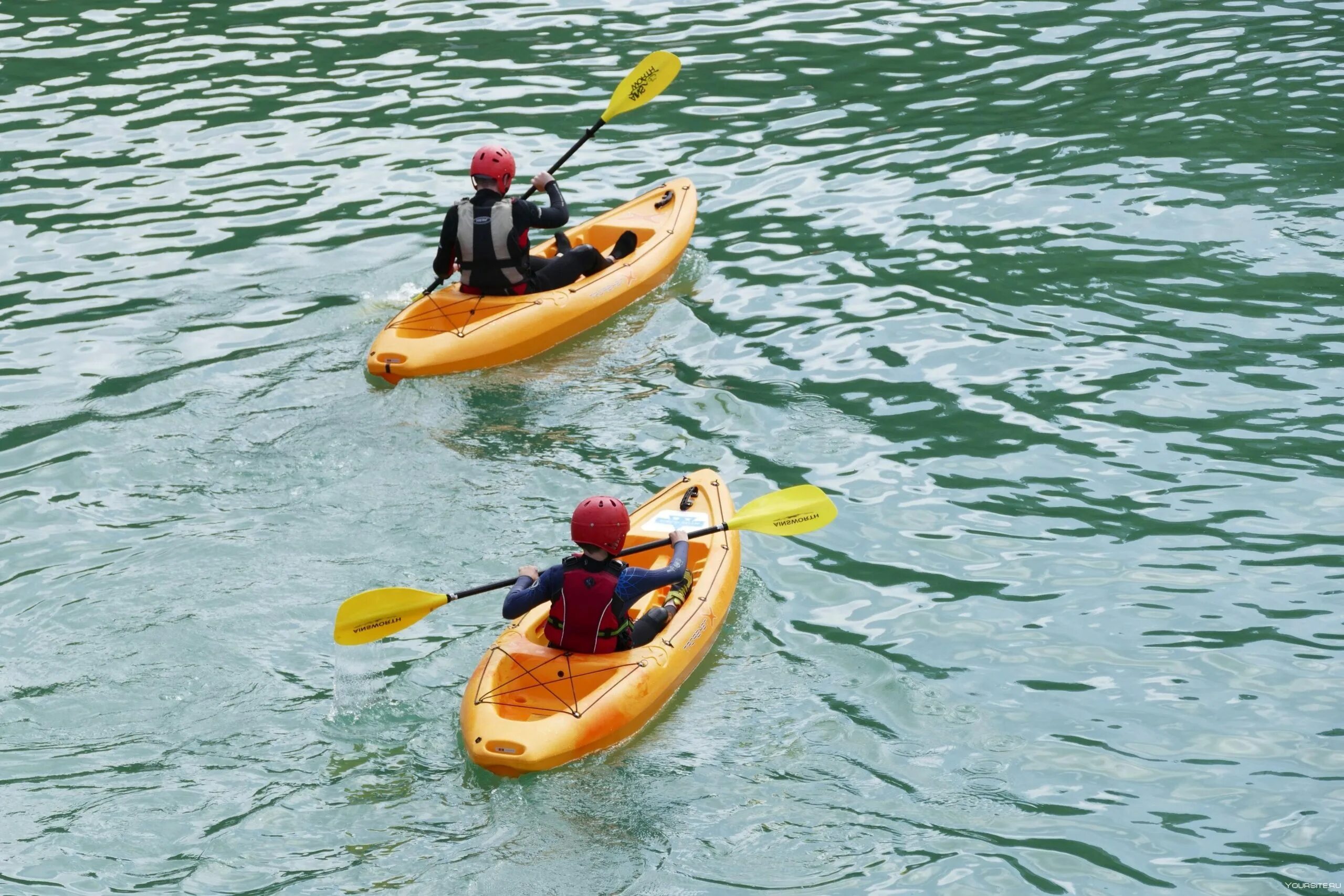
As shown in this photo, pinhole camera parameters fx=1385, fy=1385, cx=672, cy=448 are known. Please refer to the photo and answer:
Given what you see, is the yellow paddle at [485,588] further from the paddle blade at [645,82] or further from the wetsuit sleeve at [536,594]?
the paddle blade at [645,82]

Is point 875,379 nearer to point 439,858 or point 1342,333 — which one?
point 1342,333

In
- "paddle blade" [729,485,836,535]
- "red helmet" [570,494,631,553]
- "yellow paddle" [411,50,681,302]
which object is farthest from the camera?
"yellow paddle" [411,50,681,302]

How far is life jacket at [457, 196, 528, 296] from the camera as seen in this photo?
9406 mm

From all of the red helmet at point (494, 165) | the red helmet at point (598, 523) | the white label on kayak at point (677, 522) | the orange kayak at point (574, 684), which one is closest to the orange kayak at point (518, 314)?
the red helmet at point (494, 165)

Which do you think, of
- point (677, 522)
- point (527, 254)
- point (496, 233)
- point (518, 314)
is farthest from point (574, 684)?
point (527, 254)

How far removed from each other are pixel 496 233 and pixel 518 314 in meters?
0.58

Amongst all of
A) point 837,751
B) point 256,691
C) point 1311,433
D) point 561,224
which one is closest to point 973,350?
point 1311,433

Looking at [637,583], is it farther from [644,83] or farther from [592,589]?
[644,83]

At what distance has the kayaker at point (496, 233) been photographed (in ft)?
30.9

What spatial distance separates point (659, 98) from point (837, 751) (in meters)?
9.09

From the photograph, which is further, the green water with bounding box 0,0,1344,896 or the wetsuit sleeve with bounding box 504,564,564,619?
the wetsuit sleeve with bounding box 504,564,564,619

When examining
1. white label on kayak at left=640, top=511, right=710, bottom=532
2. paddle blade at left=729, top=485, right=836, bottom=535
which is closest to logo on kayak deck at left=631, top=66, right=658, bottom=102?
white label on kayak at left=640, top=511, right=710, bottom=532

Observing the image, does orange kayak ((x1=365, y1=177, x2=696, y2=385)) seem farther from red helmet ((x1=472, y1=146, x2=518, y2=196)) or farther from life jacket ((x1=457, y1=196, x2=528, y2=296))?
red helmet ((x1=472, y1=146, x2=518, y2=196))

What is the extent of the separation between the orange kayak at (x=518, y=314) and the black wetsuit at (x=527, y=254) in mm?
115
